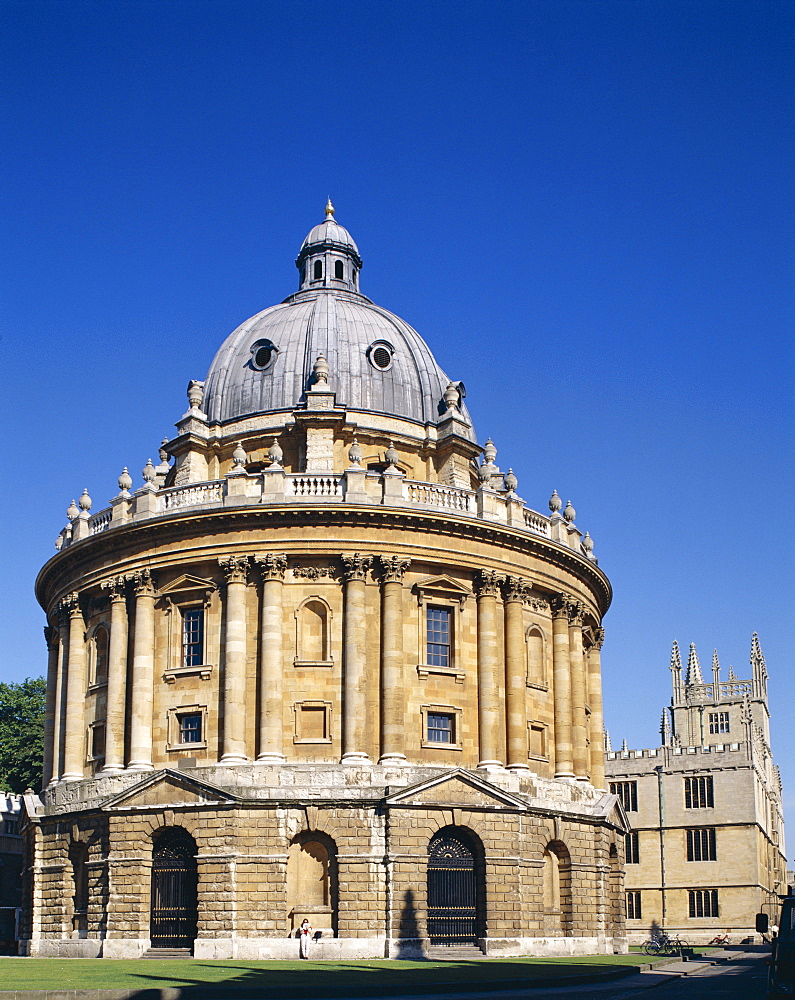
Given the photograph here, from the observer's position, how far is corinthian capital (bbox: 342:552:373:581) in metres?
49.5

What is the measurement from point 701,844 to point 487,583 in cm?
4606

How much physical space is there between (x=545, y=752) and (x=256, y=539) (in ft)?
48.7

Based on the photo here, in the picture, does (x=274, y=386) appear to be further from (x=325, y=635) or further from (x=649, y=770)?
(x=649, y=770)

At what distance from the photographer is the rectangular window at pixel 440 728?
49.6m

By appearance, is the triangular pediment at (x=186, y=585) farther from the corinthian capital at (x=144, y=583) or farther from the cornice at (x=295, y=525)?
the cornice at (x=295, y=525)

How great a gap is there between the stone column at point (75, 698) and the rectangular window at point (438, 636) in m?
14.6

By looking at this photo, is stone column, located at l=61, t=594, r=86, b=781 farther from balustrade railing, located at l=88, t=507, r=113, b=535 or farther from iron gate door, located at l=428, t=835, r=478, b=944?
iron gate door, located at l=428, t=835, r=478, b=944

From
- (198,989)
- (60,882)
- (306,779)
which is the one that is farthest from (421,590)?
(198,989)

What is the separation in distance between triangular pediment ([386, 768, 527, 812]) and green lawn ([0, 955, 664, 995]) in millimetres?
5455

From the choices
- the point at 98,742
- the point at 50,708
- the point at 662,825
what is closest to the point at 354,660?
the point at 98,742

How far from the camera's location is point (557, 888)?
51.3m

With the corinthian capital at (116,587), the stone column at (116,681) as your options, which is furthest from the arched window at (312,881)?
the corinthian capital at (116,587)

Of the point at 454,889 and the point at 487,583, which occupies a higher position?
the point at 487,583

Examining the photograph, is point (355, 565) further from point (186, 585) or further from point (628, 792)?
point (628, 792)
